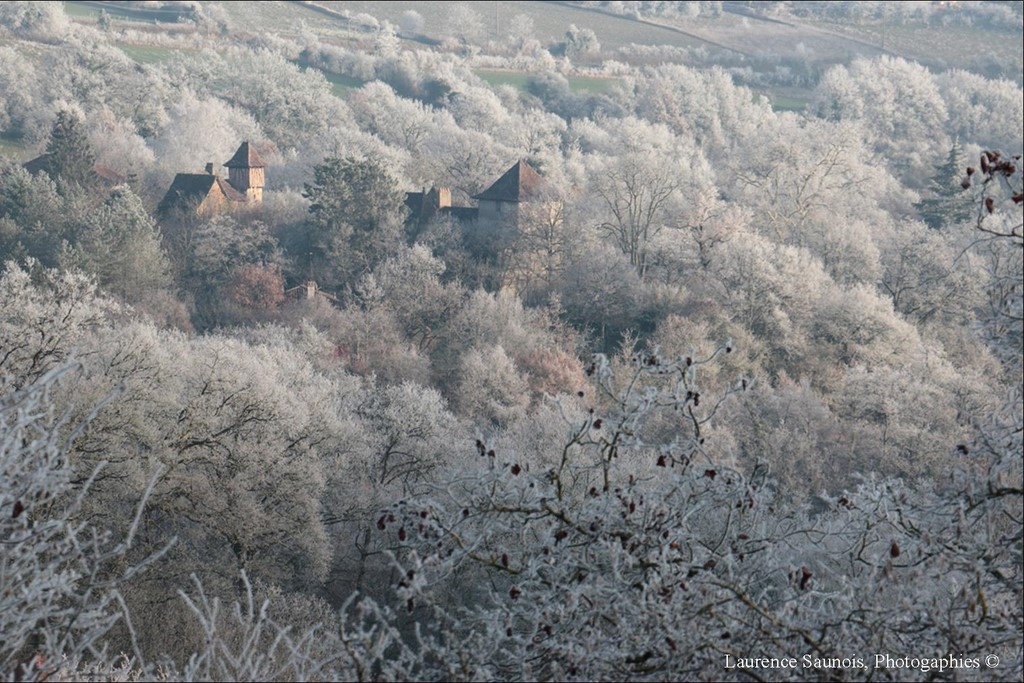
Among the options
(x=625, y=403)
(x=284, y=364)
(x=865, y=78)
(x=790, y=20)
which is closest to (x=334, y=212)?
(x=284, y=364)

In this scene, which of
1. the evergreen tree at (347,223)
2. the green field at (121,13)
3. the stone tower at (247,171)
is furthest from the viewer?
the green field at (121,13)

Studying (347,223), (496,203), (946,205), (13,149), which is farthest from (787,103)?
(13,149)

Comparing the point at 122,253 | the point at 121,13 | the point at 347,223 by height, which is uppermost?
the point at 121,13

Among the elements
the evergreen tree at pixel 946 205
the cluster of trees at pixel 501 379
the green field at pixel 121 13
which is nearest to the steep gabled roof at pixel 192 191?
the cluster of trees at pixel 501 379

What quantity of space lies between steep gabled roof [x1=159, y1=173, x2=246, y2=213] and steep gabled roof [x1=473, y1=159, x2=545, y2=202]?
1062 centimetres

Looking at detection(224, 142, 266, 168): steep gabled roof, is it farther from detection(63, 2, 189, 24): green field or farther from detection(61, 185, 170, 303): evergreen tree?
detection(63, 2, 189, 24): green field

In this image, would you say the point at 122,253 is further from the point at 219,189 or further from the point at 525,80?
the point at 525,80

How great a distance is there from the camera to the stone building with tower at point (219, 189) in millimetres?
53062

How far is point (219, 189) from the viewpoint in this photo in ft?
179

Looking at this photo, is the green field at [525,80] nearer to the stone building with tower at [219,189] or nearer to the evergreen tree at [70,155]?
the stone building with tower at [219,189]

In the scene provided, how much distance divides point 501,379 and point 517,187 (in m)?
17.1

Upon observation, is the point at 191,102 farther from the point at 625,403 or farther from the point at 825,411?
the point at 625,403

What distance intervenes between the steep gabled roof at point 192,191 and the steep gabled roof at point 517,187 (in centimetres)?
1062

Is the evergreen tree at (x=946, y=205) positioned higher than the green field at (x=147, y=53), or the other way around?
the evergreen tree at (x=946, y=205)
